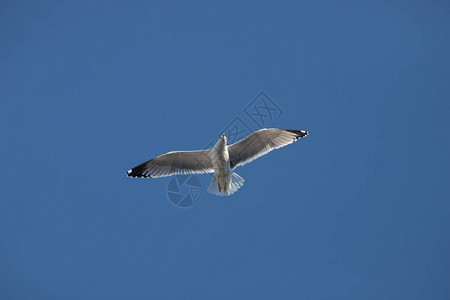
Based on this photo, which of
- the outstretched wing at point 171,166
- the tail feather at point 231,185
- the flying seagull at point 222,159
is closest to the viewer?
the flying seagull at point 222,159

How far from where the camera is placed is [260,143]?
10.2m

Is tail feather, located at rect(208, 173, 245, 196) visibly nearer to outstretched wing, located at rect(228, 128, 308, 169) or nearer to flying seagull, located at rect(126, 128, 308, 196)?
flying seagull, located at rect(126, 128, 308, 196)

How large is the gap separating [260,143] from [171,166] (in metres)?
1.74

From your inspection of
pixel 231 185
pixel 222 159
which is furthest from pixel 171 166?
pixel 231 185

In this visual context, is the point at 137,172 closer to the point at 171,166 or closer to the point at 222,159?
the point at 171,166

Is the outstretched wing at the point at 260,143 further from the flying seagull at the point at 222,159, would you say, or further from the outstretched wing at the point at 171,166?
the outstretched wing at the point at 171,166

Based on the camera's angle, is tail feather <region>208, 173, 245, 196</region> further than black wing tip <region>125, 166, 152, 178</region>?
No

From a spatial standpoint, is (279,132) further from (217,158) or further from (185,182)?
(185,182)

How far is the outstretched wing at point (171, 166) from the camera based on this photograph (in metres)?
10.4

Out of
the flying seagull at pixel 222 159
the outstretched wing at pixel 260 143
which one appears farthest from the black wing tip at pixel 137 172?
the outstretched wing at pixel 260 143

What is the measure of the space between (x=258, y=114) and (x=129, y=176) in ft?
9.57

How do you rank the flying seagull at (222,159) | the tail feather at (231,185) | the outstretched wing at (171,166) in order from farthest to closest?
1. the outstretched wing at (171,166)
2. the tail feather at (231,185)
3. the flying seagull at (222,159)

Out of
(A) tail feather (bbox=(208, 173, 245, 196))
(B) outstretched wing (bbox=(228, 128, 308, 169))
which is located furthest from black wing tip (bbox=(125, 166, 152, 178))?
(B) outstretched wing (bbox=(228, 128, 308, 169))

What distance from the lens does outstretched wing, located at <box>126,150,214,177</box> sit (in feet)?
34.3
